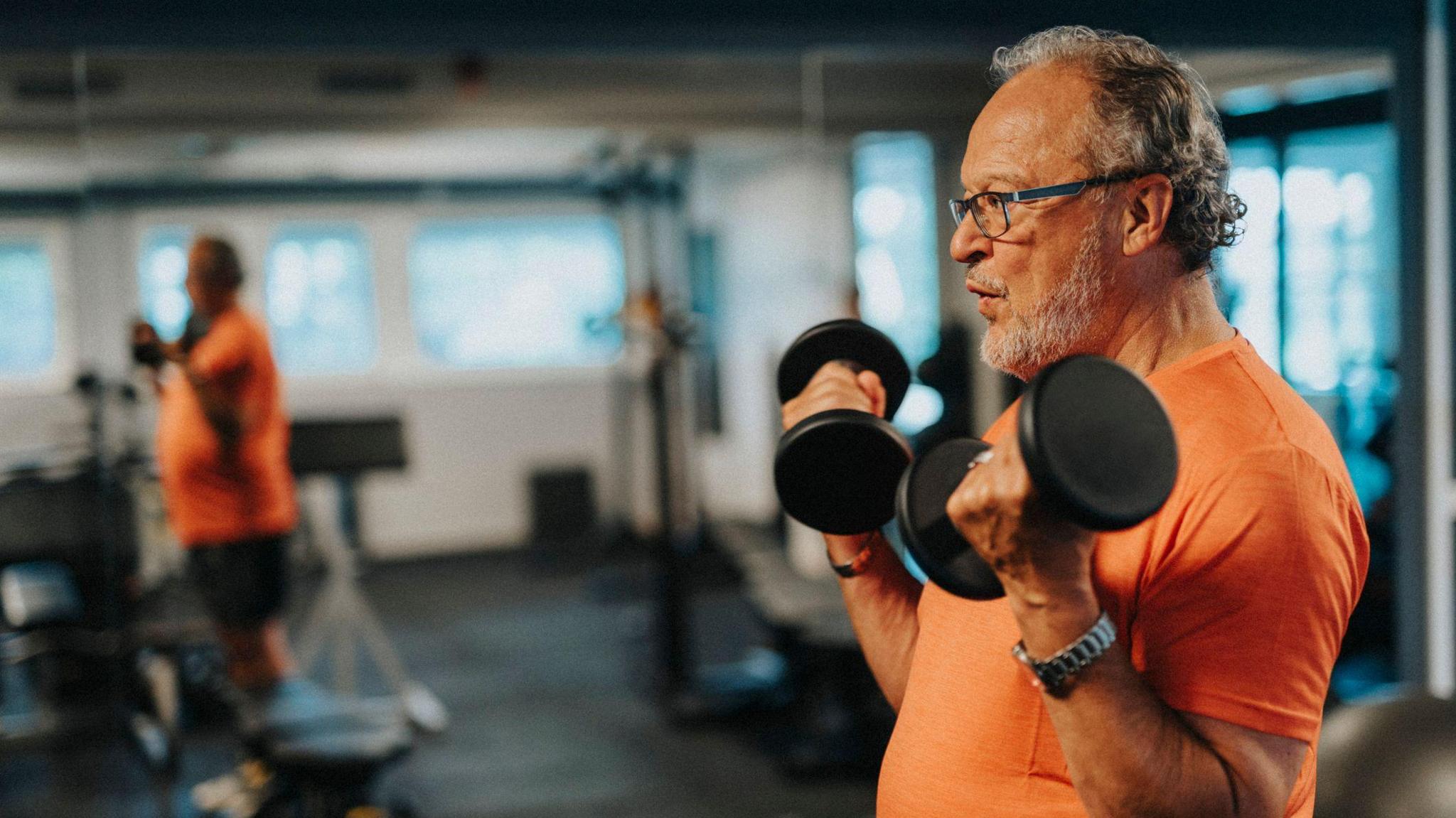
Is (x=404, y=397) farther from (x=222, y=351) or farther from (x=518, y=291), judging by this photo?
(x=222, y=351)

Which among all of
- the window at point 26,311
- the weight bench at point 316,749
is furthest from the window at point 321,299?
the weight bench at point 316,749

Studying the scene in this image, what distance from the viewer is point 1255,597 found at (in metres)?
0.79

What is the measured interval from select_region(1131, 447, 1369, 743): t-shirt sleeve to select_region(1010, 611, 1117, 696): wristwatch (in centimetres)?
6

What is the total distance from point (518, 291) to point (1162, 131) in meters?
3.60

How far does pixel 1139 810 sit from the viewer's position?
79cm

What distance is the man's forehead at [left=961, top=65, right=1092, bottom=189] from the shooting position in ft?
3.06

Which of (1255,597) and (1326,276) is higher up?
(1326,276)

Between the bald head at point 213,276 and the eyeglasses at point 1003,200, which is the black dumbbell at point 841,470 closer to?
the eyeglasses at point 1003,200

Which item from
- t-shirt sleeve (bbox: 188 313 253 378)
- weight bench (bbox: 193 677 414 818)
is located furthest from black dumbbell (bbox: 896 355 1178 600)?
t-shirt sleeve (bbox: 188 313 253 378)

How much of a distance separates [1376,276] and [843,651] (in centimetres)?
190

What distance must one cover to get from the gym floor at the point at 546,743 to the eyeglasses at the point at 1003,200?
2.42 metres

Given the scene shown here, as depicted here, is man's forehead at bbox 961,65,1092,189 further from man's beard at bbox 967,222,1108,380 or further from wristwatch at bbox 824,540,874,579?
wristwatch at bbox 824,540,874,579

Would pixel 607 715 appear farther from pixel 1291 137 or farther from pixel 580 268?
pixel 1291 137

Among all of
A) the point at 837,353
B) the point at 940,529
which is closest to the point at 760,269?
the point at 837,353
